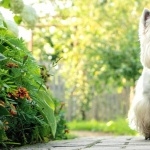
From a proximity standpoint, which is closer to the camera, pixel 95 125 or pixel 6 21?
pixel 6 21

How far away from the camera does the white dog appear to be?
3.76 metres

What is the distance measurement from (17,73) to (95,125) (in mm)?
9059

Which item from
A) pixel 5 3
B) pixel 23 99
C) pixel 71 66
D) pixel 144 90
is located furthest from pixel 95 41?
pixel 23 99

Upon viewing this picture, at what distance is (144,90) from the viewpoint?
3.80 m

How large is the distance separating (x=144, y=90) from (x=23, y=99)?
1.04 metres

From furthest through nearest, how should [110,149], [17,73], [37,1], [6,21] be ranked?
[37,1] < [6,21] < [17,73] < [110,149]

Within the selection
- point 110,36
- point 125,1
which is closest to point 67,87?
point 110,36

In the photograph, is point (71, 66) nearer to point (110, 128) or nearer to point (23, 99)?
point (110, 128)

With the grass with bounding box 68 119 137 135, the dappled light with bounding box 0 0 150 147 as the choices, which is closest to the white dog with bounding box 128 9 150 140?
the dappled light with bounding box 0 0 150 147

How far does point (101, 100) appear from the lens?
15.2 meters

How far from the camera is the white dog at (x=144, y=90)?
3762 mm

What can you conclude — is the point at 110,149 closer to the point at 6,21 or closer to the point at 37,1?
the point at 6,21

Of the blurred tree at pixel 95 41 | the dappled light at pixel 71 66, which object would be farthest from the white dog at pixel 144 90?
the blurred tree at pixel 95 41

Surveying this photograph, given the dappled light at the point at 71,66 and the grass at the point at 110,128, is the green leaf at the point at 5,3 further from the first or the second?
the grass at the point at 110,128
